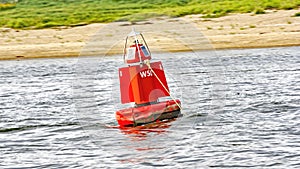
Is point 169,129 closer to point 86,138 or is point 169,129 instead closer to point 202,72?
point 86,138

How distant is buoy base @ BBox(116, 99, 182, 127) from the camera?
21781 millimetres

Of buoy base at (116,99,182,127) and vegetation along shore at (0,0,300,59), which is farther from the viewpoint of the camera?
vegetation along shore at (0,0,300,59)

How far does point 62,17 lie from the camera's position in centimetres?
7438

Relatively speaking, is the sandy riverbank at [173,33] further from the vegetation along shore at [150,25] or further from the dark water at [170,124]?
the dark water at [170,124]

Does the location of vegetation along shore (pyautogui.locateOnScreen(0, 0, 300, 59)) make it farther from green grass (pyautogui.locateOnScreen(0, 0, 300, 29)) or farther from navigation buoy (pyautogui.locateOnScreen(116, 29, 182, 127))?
navigation buoy (pyautogui.locateOnScreen(116, 29, 182, 127))

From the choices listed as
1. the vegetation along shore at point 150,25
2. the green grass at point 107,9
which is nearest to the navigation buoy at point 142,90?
the vegetation along shore at point 150,25

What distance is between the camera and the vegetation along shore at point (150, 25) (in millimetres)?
54750

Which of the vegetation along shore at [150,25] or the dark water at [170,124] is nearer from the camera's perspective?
the dark water at [170,124]

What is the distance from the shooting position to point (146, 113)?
21.7 m

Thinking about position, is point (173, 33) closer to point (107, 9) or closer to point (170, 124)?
point (107, 9)

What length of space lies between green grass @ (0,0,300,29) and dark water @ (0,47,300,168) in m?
25.8

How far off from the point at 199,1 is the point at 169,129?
60268mm

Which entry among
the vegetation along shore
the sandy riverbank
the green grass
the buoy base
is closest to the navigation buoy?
the buoy base

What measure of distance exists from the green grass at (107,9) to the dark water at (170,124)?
25779 mm
